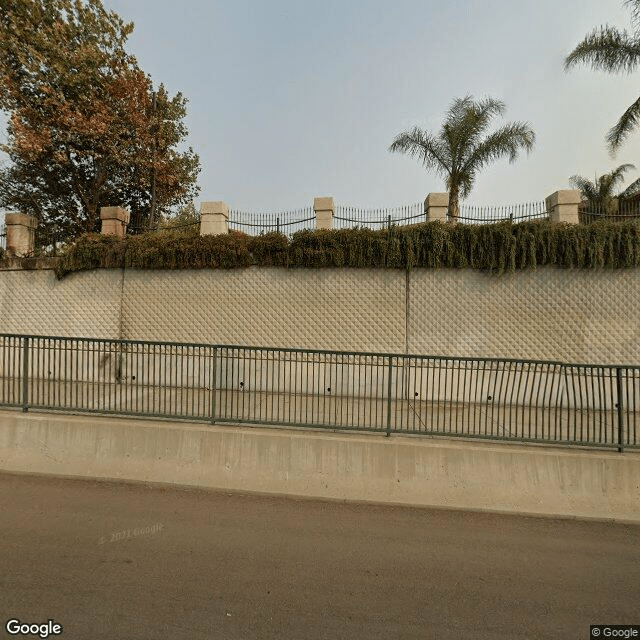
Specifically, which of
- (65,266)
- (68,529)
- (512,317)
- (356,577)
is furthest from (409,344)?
(65,266)

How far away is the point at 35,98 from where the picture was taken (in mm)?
12336

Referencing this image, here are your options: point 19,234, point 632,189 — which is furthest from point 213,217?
point 632,189

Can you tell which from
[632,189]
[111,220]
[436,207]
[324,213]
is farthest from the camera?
[632,189]

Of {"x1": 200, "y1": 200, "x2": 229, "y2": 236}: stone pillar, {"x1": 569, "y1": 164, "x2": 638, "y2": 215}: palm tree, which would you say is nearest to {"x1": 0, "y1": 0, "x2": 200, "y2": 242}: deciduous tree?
{"x1": 200, "y1": 200, "x2": 229, "y2": 236}: stone pillar

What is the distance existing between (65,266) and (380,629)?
1107 centimetres

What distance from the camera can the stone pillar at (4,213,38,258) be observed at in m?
11.0

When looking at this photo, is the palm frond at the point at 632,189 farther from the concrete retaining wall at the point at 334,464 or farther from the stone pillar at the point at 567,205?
the concrete retaining wall at the point at 334,464

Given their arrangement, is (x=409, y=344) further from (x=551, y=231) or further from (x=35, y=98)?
(x=35, y=98)

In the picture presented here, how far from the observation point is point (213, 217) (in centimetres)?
1050

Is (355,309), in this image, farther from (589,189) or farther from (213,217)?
(589,189)

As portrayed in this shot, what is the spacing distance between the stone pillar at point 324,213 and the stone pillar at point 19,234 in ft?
26.8

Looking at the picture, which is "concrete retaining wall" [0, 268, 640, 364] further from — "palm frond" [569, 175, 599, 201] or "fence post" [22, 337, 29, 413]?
"palm frond" [569, 175, 599, 201]

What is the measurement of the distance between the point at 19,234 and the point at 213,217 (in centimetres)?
575

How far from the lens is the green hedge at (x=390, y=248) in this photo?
870 cm
